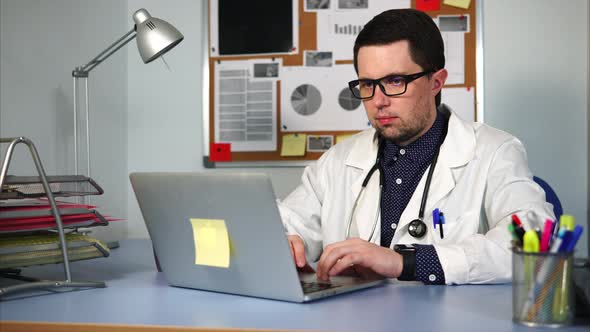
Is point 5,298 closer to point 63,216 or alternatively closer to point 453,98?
point 63,216

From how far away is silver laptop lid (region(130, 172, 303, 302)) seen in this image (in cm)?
107

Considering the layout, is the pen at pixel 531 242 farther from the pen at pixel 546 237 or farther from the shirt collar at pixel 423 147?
the shirt collar at pixel 423 147

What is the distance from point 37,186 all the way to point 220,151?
137cm

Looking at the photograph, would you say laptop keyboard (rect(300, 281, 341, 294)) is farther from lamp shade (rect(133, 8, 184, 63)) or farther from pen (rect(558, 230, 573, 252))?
lamp shade (rect(133, 8, 184, 63))

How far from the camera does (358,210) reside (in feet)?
5.82

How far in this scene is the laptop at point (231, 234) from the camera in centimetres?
107

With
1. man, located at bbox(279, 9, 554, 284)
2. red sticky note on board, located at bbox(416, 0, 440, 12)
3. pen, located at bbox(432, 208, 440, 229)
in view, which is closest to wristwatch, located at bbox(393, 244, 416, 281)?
man, located at bbox(279, 9, 554, 284)

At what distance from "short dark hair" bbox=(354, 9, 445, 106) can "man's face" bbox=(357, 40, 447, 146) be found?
0.7 inches

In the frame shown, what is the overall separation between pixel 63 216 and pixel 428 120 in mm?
954

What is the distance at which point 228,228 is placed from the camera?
1.13 metres

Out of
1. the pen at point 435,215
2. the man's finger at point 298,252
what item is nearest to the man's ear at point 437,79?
the pen at point 435,215

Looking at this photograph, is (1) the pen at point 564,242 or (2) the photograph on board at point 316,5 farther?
(2) the photograph on board at point 316,5

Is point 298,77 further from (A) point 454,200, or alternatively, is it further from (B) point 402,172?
(A) point 454,200

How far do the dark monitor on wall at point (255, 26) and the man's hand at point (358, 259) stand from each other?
4.95 ft
